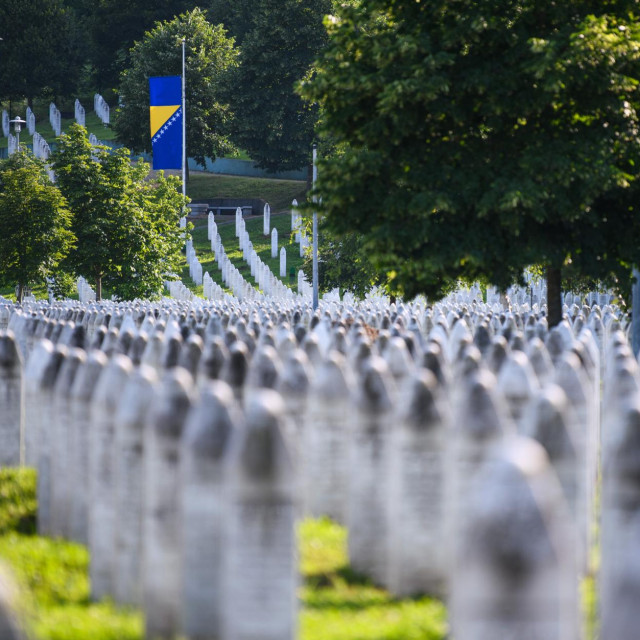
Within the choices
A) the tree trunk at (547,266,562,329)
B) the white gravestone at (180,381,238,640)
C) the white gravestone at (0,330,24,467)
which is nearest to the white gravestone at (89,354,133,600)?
the white gravestone at (180,381,238,640)

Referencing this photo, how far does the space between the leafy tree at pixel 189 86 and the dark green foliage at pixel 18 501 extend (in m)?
75.1

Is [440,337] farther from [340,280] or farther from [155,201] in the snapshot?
[155,201]

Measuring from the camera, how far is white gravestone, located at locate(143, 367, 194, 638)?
599 centimetres

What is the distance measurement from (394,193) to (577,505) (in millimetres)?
12316

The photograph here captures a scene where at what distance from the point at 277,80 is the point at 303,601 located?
7764 centimetres

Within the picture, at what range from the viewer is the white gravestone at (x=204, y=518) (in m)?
5.82

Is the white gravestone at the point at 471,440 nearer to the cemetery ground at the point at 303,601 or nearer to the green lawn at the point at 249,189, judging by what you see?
the cemetery ground at the point at 303,601

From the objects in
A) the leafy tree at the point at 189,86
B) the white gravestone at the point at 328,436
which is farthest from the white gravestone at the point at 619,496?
the leafy tree at the point at 189,86

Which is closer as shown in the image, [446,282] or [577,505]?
[577,505]

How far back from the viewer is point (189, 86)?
86688mm

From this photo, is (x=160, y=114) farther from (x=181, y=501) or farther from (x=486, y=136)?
(x=181, y=501)

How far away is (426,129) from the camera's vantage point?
19281 mm

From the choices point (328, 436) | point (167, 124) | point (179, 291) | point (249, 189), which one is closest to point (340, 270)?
point (179, 291)

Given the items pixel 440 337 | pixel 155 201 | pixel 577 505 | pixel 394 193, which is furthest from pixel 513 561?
pixel 155 201
